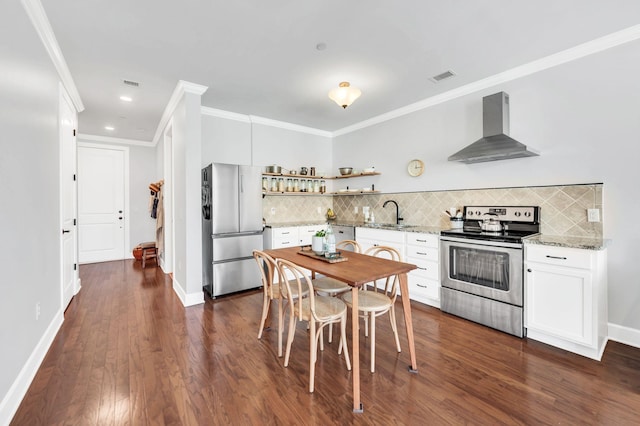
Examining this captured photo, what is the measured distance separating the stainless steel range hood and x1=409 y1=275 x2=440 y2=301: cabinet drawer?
1.52 m

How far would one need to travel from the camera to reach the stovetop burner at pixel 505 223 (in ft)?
9.54

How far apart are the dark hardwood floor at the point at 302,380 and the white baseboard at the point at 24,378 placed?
0.15 feet

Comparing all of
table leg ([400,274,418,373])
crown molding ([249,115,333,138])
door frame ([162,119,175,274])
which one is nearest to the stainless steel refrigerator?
door frame ([162,119,175,274])

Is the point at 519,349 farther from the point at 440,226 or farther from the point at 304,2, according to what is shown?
the point at 304,2

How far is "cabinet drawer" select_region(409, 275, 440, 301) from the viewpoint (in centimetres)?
339

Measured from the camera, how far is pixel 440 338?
8.70 ft

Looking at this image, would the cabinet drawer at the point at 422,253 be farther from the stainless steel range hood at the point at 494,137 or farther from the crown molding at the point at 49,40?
the crown molding at the point at 49,40

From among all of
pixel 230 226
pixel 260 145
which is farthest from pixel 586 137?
pixel 260 145

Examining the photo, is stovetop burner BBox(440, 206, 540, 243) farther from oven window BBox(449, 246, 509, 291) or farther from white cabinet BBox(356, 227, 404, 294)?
white cabinet BBox(356, 227, 404, 294)

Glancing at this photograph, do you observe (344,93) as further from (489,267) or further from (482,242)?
(489,267)

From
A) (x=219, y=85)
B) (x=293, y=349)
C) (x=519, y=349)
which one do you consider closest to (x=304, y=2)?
(x=219, y=85)

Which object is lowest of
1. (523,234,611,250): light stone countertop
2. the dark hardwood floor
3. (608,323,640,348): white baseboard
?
the dark hardwood floor

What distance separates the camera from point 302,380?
2.03 m

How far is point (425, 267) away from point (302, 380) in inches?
82.5
